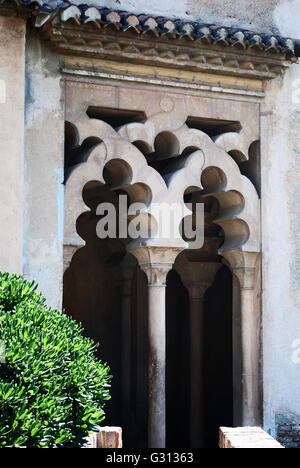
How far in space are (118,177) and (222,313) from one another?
12.4ft

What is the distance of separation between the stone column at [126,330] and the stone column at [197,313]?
2.52 feet

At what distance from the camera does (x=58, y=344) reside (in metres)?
5.10

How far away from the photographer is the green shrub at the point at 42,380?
15.2 feet

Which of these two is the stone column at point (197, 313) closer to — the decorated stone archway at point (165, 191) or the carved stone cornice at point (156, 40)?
the decorated stone archway at point (165, 191)

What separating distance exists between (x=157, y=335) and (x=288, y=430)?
66.0 inches

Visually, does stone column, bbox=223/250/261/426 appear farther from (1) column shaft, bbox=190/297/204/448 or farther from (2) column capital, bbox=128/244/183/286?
(1) column shaft, bbox=190/297/204/448

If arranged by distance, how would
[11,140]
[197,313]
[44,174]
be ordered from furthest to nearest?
[197,313], [44,174], [11,140]

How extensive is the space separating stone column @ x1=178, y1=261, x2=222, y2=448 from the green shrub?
5877 millimetres

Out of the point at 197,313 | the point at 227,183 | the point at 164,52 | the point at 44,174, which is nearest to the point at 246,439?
the point at 44,174

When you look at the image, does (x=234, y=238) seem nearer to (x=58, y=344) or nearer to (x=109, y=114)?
(x=109, y=114)

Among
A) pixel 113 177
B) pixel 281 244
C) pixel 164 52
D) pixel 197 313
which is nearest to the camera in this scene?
pixel 164 52

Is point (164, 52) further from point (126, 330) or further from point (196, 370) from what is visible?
point (126, 330)

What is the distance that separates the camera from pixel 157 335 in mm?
8570

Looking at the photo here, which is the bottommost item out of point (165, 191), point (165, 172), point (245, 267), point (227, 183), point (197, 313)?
point (197, 313)
